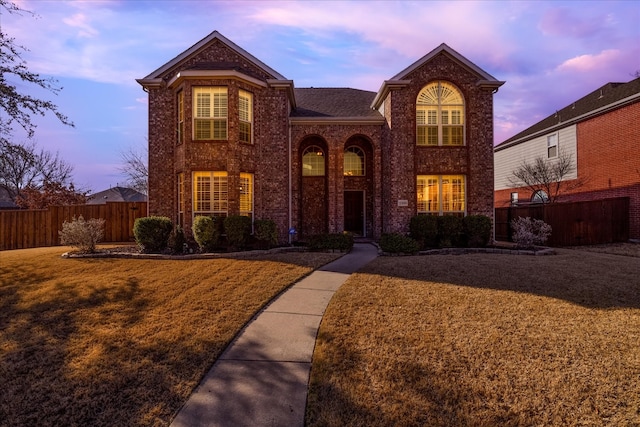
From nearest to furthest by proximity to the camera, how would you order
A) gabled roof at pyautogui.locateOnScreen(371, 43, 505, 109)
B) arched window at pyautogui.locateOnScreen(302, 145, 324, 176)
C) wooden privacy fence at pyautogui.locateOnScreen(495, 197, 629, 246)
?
1. gabled roof at pyautogui.locateOnScreen(371, 43, 505, 109)
2. wooden privacy fence at pyautogui.locateOnScreen(495, 197, 629, 246)
3. arched window at pyautogui.locateOnScreen(302, 145, 324, 176)

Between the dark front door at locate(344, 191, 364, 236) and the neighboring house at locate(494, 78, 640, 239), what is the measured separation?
41.2ft

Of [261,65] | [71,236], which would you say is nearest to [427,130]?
[261,65]

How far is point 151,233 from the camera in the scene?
11.2 meters

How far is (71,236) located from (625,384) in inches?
519

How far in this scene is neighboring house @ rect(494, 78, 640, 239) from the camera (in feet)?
51.6

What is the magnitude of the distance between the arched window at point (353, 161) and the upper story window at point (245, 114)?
5.18 m

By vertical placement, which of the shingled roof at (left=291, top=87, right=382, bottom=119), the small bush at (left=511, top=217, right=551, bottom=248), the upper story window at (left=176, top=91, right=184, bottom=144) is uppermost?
the shingled roof at (left=291, top=87, right=382, bottom=119)

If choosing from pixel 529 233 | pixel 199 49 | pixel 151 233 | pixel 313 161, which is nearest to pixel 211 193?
pixel 151 233

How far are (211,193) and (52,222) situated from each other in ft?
29.1

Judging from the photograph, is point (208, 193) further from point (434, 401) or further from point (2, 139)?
point (434, 401)

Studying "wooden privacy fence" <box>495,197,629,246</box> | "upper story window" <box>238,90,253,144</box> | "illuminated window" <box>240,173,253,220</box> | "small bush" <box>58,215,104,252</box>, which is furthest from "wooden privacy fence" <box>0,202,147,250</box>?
"wooden privacy fence" <box>495,197,629,246</box>

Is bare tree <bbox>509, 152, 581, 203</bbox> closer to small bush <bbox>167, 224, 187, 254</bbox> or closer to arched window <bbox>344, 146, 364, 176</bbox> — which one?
arched window <bbox>344, 146, 364, 176</bbox>

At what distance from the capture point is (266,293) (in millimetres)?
6473

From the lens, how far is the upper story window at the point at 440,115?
14.3 m
